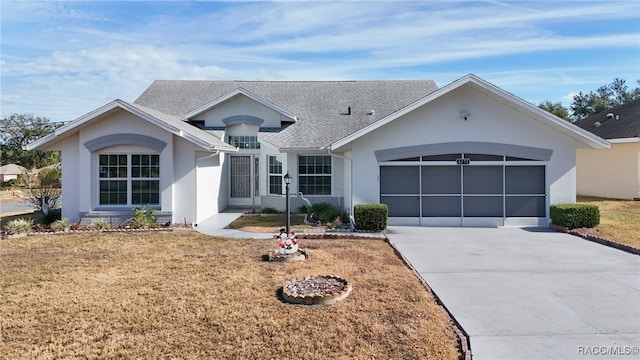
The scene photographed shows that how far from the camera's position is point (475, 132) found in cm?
1476

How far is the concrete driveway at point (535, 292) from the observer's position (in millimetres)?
5395

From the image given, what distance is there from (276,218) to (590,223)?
11.1 m

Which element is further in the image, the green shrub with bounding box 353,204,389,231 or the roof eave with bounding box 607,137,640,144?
the roof eave with bounding box 607,137,640,144

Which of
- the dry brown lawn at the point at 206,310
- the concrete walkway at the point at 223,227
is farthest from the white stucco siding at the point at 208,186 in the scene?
the dry brown lawn at the point at 206,310

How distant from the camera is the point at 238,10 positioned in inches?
497

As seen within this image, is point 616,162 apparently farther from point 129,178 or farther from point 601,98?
point 601,98

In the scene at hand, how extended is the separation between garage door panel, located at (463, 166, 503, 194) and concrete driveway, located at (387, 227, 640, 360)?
8.31 feet

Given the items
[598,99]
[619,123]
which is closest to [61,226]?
[619,123]

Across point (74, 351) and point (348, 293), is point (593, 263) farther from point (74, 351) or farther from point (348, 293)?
point (74, 351)

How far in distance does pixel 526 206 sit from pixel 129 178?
1430 cm

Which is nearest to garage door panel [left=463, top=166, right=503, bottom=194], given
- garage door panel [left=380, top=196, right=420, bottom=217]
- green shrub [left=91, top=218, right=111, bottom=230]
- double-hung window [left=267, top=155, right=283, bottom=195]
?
garage door panel [left=380, top=196, right=420, bottom=217]

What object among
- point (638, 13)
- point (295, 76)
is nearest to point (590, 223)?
point (638, 13)

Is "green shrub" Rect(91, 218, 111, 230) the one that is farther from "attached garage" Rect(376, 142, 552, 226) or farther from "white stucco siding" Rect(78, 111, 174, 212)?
"attached garage" Rect(376, 142, 552, 226)

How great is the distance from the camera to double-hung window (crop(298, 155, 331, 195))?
18.5 m
